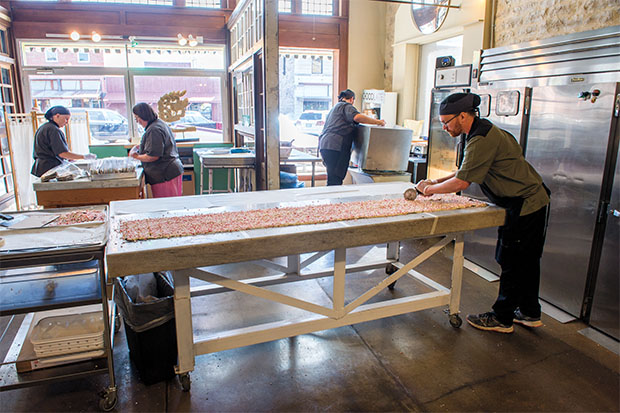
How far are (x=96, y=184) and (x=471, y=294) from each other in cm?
323

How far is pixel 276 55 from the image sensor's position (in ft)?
13.8

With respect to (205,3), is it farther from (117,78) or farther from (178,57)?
(117,78)

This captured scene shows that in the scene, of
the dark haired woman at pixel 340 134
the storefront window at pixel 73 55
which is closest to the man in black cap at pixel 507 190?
the dark haired woman at pixel 340 134

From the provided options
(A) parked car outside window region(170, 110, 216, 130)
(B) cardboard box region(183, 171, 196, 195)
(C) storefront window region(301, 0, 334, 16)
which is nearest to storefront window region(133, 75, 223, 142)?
(A) parked car outside window region(170, 110, 216, 130)

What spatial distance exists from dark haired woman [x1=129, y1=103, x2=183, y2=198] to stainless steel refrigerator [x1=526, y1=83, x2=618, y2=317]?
328cm

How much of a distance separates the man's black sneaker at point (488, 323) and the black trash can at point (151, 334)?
2.00 metres

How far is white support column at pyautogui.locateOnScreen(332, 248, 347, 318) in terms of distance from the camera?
8.02 ft

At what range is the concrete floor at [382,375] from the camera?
7.19 ft

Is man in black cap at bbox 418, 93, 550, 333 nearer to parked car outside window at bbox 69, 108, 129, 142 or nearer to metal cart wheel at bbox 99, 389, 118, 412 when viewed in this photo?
metal cart wheel at bbox 99, 389, 118, 412

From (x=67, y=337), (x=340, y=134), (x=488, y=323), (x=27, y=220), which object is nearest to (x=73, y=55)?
(x=340, y=134)

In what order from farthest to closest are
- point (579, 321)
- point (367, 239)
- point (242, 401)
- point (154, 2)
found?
point (154, 2) < point (579, 321) < point (367, 239) < point (242, 401)

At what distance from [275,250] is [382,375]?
101 centimetres

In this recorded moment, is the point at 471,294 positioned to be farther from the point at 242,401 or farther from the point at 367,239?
the point at 242,401

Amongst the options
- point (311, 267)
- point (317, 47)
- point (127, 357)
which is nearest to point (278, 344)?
point (127, 357)
